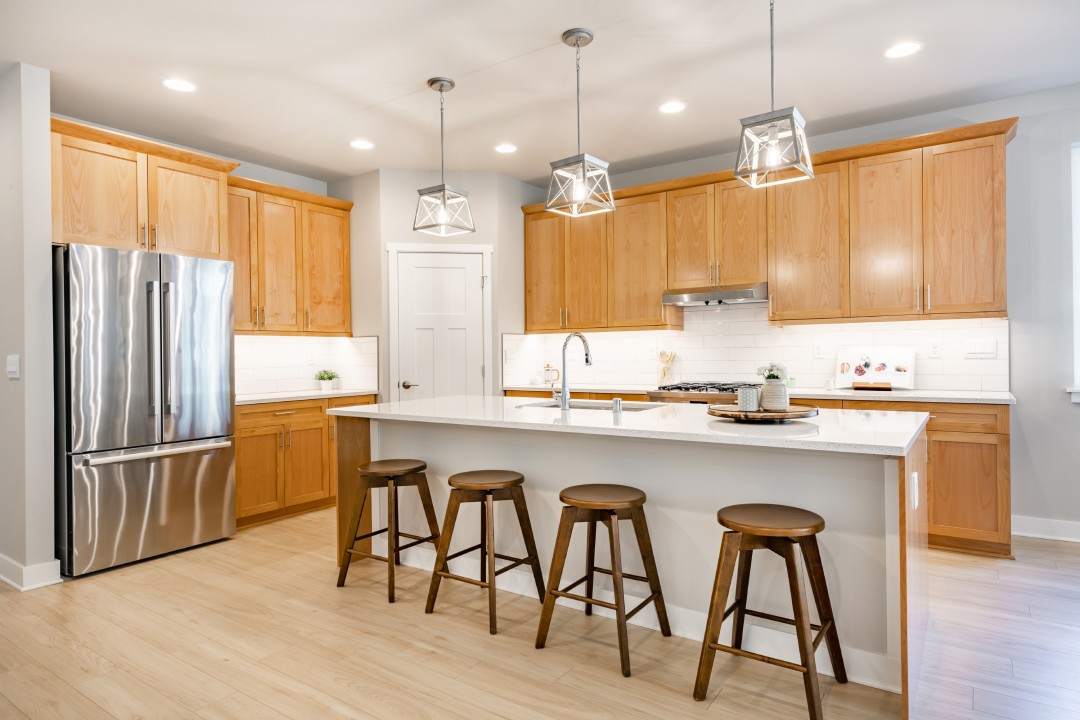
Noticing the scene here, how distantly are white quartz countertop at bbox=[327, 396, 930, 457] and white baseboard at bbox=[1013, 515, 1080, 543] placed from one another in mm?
2047

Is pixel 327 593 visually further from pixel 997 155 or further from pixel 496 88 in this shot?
pixel 997 155

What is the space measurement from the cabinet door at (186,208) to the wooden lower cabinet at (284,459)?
3.79 ft

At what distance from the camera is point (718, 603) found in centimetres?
206

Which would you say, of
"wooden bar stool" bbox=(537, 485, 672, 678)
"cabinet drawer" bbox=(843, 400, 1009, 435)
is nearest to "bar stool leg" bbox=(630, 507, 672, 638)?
"wooden bar stool" bbox=(537, 485, 672, 678)

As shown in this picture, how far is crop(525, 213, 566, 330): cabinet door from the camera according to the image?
18.5ft

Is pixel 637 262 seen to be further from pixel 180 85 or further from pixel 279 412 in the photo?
pixel 180 85

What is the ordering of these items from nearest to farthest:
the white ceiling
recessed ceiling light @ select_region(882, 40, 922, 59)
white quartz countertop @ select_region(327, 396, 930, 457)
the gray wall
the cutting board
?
1. white quartz countertop @ select_region(327, 396, 930, 457)
2. the white ceiling
3. recessed ceiling light @ select_region(882, 40, 922, 59)
4. the gray wall
5. the cutting board

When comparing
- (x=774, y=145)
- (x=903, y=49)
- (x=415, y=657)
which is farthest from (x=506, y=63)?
(x=415, y=657)

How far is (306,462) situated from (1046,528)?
5.06 m

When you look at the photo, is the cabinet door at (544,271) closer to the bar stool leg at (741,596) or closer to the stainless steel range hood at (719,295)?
the stainless steel range hood at (719,295)

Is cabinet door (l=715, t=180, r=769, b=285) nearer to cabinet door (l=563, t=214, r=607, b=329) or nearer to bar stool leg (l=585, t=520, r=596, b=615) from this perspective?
cabinet door (l=563, t=214, r=607, b=329)

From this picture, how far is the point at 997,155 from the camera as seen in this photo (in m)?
3.84

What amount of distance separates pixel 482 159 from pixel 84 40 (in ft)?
8.86

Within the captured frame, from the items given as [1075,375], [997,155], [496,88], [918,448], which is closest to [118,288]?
[496,88]
